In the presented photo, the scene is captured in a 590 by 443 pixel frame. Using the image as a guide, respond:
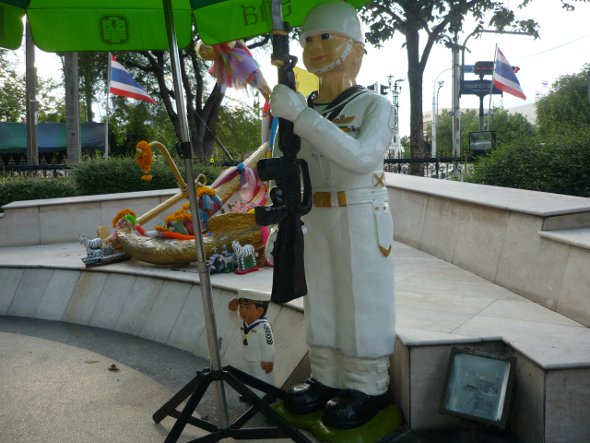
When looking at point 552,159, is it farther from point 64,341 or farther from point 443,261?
point 64,341

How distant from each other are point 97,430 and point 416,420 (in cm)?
189

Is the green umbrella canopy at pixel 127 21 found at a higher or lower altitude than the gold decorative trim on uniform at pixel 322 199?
higher

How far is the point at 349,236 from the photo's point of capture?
298 centimetres

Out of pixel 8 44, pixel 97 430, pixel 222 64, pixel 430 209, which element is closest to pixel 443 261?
pixel 430 209

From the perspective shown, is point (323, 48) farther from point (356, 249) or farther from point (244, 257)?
point (244, 257)

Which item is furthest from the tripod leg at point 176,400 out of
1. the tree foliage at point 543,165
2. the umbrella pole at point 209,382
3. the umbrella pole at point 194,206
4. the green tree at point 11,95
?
the green tree at point 11,95

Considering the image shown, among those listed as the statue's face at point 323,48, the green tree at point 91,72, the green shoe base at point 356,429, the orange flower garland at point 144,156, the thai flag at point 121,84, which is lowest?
the green shoe base at point 356,429

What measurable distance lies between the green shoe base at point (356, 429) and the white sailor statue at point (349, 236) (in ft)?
0.11

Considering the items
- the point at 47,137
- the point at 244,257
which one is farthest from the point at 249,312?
the point at 47,137

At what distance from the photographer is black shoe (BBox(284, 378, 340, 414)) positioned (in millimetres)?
3178

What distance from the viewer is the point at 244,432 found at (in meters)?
3.05

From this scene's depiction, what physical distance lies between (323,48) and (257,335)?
1.66m

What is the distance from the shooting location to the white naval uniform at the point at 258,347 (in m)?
3.49

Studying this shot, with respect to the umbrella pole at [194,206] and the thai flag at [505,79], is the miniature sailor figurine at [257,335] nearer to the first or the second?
the umbrella pole at [194,206]
